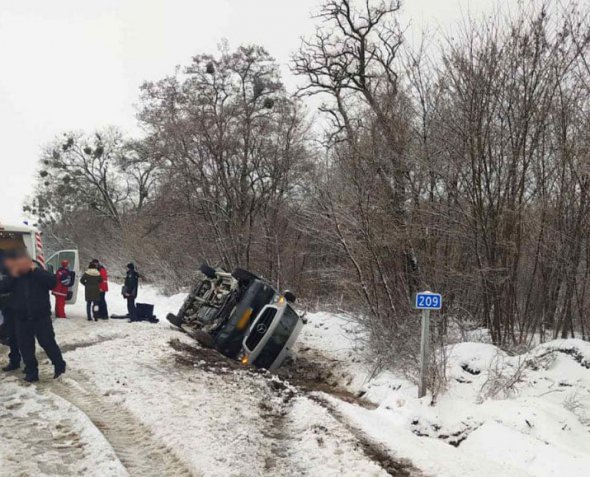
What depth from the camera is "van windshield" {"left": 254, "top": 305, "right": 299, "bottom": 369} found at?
870 centimetres

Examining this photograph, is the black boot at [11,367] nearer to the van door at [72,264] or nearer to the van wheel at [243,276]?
the van wheel at [243,276]

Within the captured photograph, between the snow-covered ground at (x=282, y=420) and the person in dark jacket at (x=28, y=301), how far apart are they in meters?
0.39

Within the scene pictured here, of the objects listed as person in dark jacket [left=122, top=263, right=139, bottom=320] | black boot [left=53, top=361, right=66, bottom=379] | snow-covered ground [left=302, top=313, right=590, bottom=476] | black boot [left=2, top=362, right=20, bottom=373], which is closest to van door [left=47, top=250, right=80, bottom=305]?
person in dark jacket [left=122, top=263, right=139, bottom=320]

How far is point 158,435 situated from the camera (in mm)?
4922

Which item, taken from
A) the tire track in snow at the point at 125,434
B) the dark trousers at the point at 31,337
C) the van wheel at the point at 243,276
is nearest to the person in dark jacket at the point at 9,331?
the dark trousers at the point at 31,337

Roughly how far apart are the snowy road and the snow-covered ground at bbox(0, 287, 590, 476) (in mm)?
19

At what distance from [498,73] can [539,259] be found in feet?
11.2

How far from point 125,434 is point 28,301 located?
2435mm

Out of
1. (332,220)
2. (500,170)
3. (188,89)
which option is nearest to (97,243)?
(188,89)

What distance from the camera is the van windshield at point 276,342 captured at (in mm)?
8695

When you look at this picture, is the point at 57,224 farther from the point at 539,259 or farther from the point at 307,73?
the point at 539,259

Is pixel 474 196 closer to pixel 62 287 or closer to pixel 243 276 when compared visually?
pixel 243 276

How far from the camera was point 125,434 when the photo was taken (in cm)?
496

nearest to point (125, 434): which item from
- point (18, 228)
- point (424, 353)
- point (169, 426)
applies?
point (169, 426)
